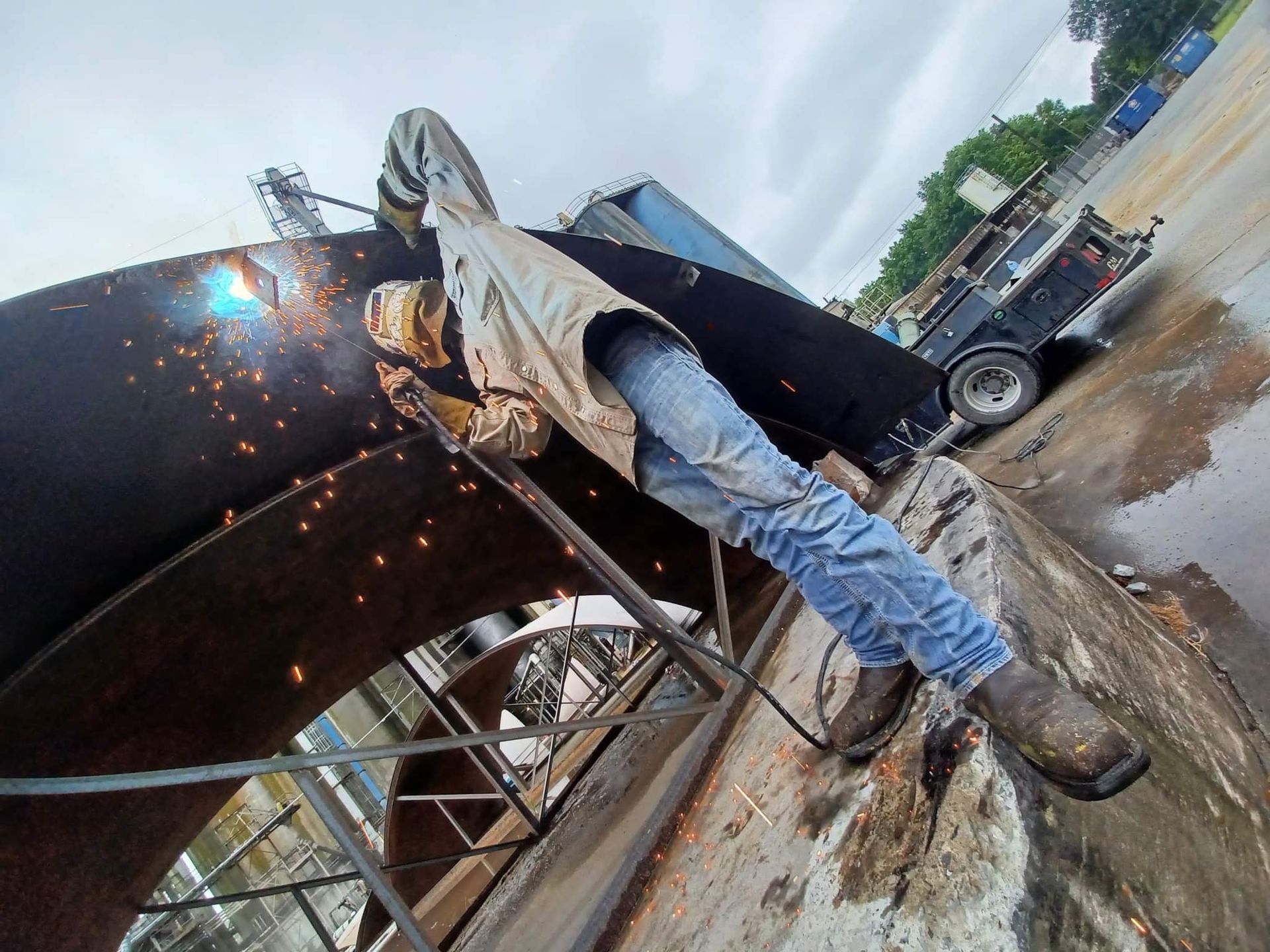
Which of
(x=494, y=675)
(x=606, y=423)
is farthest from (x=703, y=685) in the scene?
(x=494, y=675)

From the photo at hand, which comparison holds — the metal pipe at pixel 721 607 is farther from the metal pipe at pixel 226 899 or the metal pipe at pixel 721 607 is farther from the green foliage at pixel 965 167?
the green foliage at pixel 965 167

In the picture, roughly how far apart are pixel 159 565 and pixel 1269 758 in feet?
13.1


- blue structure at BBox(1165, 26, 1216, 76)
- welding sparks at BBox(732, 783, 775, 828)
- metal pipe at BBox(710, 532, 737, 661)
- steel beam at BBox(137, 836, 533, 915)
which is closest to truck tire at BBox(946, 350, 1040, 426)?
metal pipe at BBox(710, 532, 737, 661)

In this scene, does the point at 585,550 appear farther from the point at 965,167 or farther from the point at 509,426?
the point at 965,167

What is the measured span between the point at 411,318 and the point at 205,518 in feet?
4.81

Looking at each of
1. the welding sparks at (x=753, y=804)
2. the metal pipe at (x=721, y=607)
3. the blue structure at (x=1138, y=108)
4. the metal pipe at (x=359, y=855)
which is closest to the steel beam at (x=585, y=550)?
the metal pipe at (x=721, y=607)

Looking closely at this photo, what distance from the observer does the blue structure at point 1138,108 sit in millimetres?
25406

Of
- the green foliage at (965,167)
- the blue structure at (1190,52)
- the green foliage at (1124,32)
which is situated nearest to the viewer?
the blue structure at (1190,52)

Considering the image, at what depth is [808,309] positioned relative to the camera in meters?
3.72

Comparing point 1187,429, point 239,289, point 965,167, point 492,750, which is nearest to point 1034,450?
point 1187,429

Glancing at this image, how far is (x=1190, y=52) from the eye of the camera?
85.1 ft

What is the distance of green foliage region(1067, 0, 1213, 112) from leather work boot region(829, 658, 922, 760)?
4382 cm

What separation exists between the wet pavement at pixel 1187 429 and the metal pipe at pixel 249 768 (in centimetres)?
226

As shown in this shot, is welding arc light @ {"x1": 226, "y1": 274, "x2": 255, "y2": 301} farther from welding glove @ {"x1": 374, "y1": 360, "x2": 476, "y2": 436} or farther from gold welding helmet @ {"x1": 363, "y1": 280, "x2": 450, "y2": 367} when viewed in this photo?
welding glove @ {"x1": 374, "y1": 360, "x2": 476, "y2": 436}
